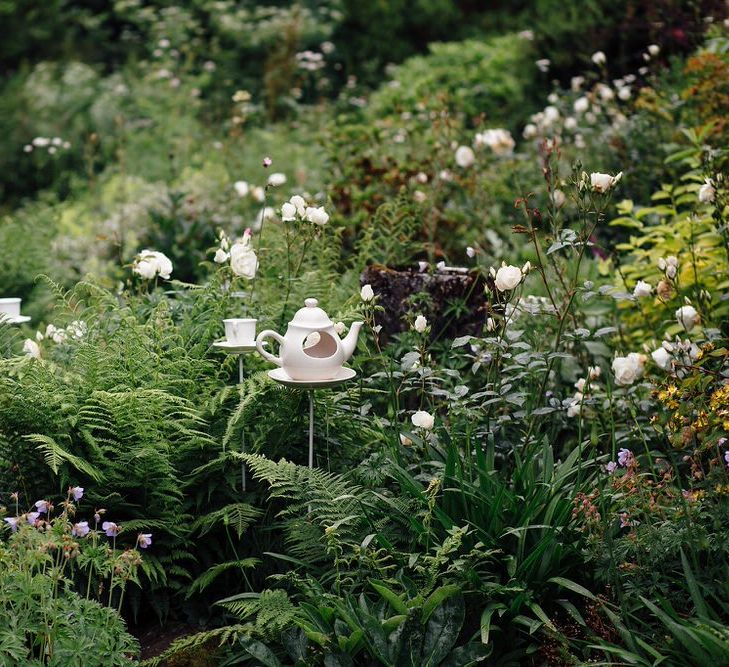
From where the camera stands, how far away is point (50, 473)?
3.40 meters

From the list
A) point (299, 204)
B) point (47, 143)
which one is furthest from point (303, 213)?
point (47, 143)

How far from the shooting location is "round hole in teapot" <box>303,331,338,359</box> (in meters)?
3.48

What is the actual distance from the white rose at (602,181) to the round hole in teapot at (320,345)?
43.6 inches

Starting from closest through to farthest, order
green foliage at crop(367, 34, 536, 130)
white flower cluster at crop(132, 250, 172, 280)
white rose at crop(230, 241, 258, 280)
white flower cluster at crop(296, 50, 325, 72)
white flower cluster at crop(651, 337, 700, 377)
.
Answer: white flower cluster at crop(651, 337, 700, 377), white rose at crop(230, 241, 258, 280), white flower cluster at crop(132, 250, 172, 280), green foliage at crop(367, 34, 536, 130), white flower cluster at crop(296, 50, 325, 72)

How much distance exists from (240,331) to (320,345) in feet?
1.02

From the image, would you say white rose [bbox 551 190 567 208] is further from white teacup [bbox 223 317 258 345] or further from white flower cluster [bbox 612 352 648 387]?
white teacup [bbox 223 317 258 345]

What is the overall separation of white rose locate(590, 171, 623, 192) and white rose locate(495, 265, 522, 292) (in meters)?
0.40

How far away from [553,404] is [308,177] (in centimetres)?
506

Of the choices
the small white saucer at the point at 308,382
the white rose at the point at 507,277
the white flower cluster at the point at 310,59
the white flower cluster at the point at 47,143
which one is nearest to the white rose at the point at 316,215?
the small white saucer at the point at 308,382

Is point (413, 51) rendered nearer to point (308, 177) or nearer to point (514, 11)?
point (514, 11)

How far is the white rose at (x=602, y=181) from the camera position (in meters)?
3.17

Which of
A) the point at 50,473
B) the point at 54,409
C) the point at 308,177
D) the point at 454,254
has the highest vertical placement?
the point at 54,409

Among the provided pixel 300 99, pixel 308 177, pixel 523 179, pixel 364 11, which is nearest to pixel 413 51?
pixel 364 11

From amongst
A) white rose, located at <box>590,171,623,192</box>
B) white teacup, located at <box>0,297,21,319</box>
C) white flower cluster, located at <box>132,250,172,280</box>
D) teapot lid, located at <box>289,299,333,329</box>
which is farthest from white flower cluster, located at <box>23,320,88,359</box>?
white rose, located at <box>590,171,623,192</box>
